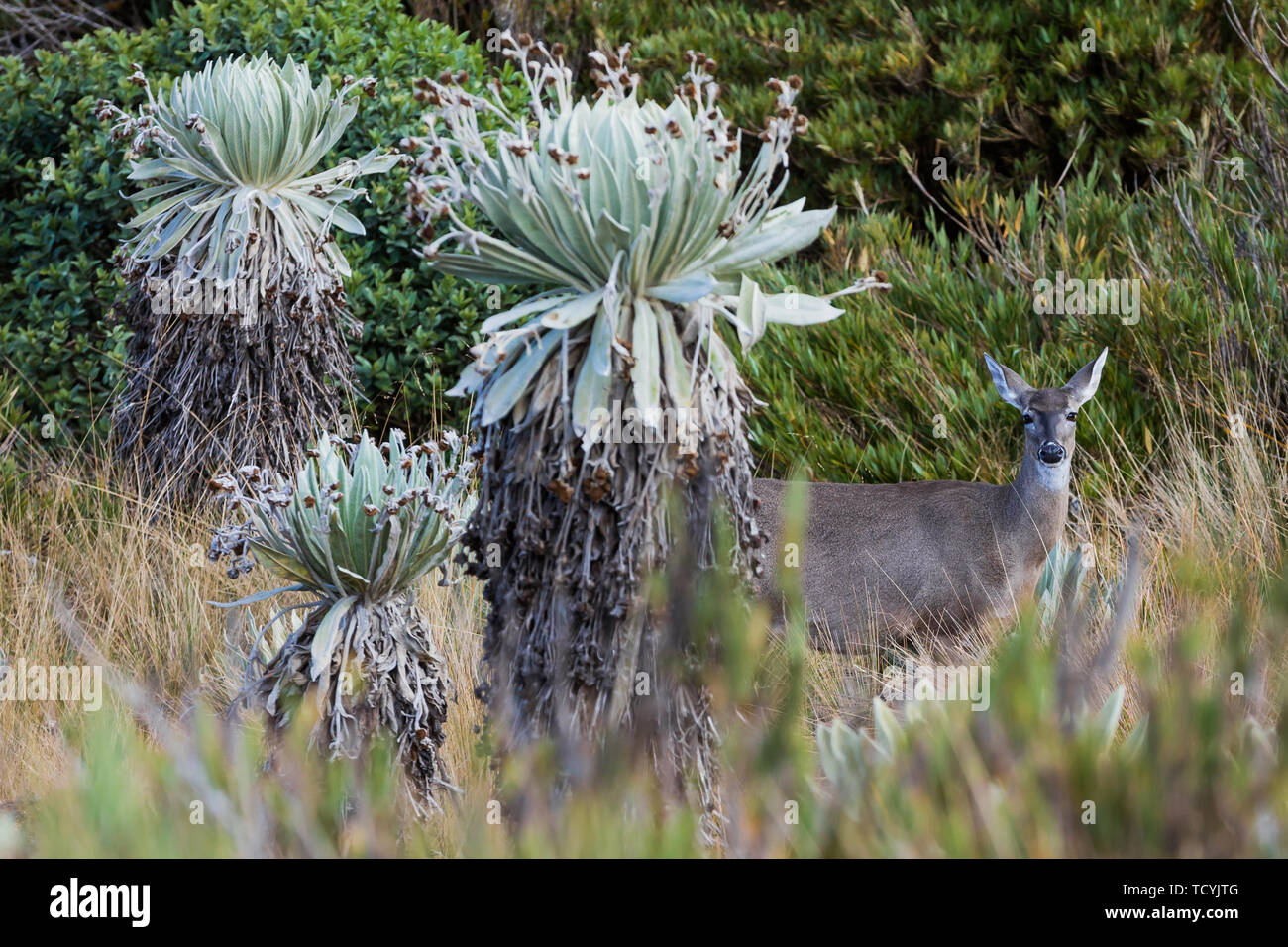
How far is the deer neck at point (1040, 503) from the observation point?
17.1ft

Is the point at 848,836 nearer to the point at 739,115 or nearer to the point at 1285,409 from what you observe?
the point at 1285,409

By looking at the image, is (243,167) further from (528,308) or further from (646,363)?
(646,363)

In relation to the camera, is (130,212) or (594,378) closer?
(594,378)

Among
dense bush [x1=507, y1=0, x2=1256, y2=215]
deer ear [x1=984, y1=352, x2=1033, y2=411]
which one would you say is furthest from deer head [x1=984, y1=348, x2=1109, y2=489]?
dense bush [x1=507, y1=0, x2=1256, y2=215]

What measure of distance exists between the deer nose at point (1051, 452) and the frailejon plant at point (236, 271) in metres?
2.72

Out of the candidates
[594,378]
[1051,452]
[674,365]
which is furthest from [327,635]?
[1051,452]

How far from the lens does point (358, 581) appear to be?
12.3ft

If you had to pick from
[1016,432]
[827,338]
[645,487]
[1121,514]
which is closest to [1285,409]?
[1016,432]

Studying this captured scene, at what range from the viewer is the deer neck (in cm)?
520

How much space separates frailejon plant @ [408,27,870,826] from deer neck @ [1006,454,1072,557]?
2453 millimetres

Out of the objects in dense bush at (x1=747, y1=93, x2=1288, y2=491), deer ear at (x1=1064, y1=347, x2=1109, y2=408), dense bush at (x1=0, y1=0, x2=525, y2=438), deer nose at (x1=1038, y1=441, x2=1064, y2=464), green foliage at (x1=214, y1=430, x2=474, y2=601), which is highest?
dense bush at (x1=0, y1=0, x2=525, y2=438)

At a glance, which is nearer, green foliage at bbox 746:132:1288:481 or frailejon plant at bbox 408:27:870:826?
frailejon plant at bbox 408:27:870:826

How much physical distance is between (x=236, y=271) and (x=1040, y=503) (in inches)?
136

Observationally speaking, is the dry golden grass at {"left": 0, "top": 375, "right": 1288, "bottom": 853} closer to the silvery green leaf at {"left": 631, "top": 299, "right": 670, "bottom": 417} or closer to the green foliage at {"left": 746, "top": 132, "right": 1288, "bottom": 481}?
the green foliage at {"left": 746, "top": 132, "right": 1288, "bottom": 481}
